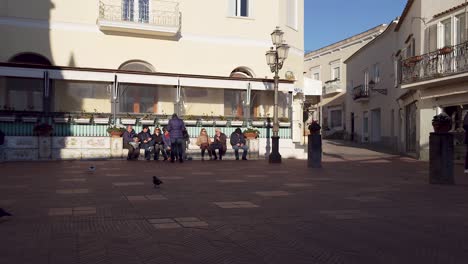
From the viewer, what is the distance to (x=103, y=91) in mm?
22281

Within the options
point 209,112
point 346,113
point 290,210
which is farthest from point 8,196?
point 346,113

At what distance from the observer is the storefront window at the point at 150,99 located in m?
22.8

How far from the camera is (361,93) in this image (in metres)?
39.0

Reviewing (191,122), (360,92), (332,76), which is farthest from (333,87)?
(191,122)

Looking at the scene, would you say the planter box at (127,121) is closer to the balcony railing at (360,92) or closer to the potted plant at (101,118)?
the potted plant at (101,118)

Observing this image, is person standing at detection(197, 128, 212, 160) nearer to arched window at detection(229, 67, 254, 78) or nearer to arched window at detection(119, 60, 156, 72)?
arched window at detection(119, 60, 156, 72)

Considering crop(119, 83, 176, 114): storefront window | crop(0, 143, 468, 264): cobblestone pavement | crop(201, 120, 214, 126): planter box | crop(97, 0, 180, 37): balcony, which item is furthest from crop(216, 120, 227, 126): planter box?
crop(0, 143, 468, 264): cobblestone pavement

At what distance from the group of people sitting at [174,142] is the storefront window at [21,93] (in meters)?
4.19

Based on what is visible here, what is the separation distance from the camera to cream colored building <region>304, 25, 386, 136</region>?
46.1 metres

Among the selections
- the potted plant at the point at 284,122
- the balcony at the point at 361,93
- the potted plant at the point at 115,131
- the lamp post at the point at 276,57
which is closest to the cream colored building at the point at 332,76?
the balcony at the point at 361,93

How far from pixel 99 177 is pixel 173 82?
953cm

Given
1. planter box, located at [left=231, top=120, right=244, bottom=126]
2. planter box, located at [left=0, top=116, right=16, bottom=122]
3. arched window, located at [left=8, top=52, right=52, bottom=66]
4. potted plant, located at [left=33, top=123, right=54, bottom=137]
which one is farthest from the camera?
arched window, located at [left=8, top=52, right=52, bottom=66]

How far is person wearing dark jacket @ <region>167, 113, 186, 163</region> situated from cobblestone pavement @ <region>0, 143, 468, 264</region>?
277 inches

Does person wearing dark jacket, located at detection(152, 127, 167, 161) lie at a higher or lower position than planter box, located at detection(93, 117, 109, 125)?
lower
